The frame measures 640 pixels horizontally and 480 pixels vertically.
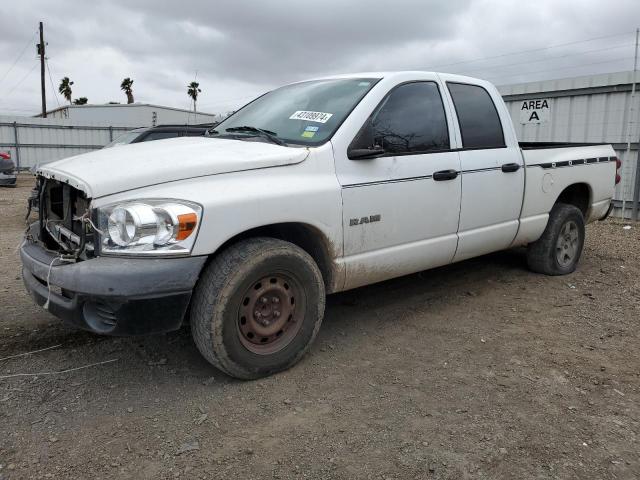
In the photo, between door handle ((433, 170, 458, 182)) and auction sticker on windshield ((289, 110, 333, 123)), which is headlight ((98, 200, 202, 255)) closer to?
auction sticker on windshield ((289, 110, 333, 123))

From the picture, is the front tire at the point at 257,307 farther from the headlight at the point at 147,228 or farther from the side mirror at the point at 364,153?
the side mirror at the point at 364,153

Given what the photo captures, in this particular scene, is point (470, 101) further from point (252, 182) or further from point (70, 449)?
point (70, 449)

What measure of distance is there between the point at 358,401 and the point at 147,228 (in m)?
1.47

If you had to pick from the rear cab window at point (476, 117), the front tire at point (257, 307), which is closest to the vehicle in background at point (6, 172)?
the rear cab window at point (476, 117)

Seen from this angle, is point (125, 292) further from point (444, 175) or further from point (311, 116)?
point (444, 175)

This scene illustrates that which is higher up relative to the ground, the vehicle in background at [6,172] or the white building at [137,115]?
the white building at [137,115]

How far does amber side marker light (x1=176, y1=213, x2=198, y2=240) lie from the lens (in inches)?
109

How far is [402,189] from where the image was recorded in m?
3.76

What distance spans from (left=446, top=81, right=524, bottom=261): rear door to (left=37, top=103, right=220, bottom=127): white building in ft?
86.4

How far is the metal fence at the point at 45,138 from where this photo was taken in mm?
22734

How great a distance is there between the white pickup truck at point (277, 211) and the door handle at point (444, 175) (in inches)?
0.5

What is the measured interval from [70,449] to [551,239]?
4.59 meters

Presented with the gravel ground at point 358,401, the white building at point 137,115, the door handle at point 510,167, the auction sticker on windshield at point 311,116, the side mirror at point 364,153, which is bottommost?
the gravel ground at point 358,401

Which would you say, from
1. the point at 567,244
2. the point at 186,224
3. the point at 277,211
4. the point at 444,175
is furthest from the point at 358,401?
the point at 567,244
